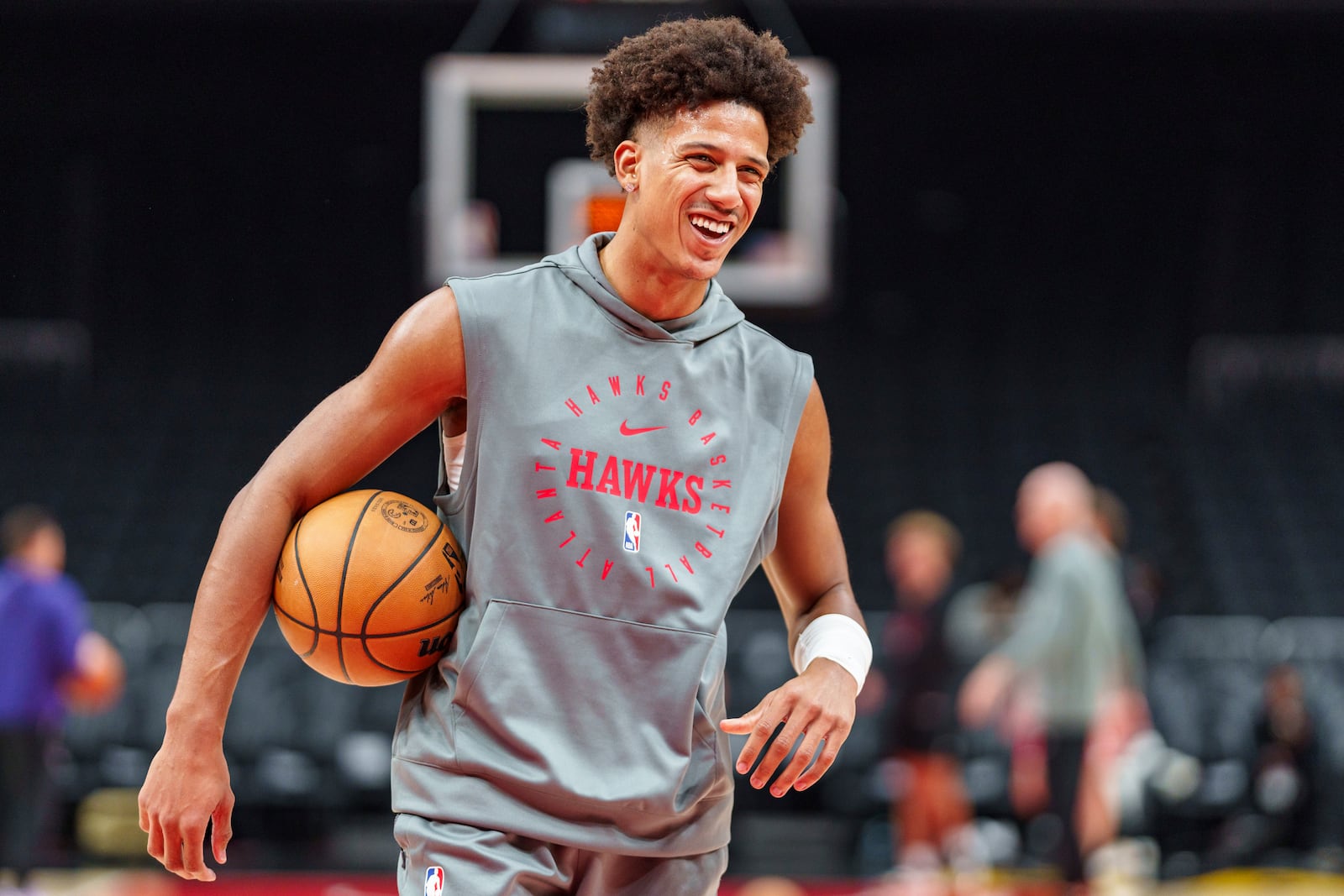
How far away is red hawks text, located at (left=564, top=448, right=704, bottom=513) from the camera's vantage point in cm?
214

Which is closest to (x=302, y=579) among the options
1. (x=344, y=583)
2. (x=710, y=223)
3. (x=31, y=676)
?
(x=344, y=583)

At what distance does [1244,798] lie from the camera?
754 centimetres

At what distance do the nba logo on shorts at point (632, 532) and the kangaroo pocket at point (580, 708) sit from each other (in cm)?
11

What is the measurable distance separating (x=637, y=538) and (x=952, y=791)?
18.2 feet

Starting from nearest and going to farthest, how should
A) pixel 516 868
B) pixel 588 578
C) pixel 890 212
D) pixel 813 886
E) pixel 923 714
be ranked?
pixel 516 868, pixel 588 578, pixel 923 714, pixel 813 886, pixel 890 212

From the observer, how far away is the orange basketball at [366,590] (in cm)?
213

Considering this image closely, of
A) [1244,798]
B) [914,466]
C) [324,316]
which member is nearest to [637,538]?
[1244,798]

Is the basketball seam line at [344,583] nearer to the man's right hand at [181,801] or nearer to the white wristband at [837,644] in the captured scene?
the man's right hand at [181,801]

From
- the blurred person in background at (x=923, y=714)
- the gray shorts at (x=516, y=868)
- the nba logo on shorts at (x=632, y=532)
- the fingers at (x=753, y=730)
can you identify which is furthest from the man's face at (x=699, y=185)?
the blurred person in background at (x=923, y=714)

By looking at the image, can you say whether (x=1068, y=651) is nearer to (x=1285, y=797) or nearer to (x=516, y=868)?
(x=1285, y=797)

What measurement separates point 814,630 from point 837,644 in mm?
69

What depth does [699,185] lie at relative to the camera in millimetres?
2201

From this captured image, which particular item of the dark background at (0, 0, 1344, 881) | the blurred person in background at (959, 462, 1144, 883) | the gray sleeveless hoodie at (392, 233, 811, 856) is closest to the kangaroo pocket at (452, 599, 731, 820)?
the gray sleeveless hoodie at (392, 233, 811, 856)

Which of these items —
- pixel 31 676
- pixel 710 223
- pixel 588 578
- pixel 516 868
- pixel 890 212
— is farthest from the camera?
pixel 890 212
